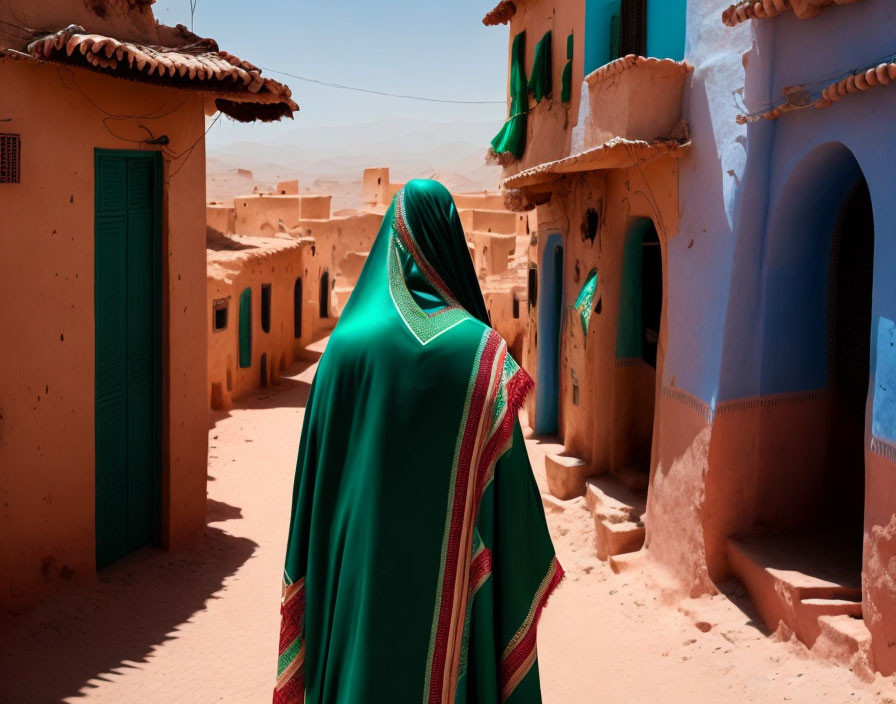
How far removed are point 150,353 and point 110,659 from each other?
285 centimetres

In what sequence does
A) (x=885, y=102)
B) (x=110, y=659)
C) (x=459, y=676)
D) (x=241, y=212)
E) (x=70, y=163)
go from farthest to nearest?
(x=241, y=212) → (x=70, y=163) → (x=110, y=659) → (x=885, y=102) → (x=459, y=676)

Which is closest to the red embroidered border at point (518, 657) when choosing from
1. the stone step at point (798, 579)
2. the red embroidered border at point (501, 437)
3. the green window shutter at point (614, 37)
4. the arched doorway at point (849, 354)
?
the red embroidered border at point (501, 437)

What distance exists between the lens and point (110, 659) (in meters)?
7.14

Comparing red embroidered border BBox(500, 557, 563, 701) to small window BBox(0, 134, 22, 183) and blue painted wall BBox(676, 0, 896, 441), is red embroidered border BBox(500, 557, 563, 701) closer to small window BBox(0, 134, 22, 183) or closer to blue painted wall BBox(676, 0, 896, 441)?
blue painted wall BBox(676, 0, 896, 441)

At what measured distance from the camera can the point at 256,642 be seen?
7664mm

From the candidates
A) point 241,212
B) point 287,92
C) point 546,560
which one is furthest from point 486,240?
point 546,560

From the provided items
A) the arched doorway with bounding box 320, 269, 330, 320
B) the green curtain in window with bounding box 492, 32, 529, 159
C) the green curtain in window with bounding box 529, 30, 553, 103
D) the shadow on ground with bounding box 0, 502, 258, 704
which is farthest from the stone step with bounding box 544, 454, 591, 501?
the arched doorway with bounding box 320, 269, 330, 320

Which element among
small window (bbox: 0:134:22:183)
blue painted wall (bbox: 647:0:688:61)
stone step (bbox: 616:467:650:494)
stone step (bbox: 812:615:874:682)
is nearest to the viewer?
stone step (bbox: 812:615:874:682)

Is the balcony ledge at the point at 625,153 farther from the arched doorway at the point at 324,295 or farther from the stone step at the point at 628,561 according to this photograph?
the arched doorway at the point at 324,295

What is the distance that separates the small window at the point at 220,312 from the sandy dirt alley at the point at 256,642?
6459mm

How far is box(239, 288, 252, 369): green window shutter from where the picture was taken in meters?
17.5

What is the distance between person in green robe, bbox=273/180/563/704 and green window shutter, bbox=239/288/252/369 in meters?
14.2

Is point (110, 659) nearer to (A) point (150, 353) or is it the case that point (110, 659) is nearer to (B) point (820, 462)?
(A) point (150, 353)

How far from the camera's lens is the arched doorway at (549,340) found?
14.5m
